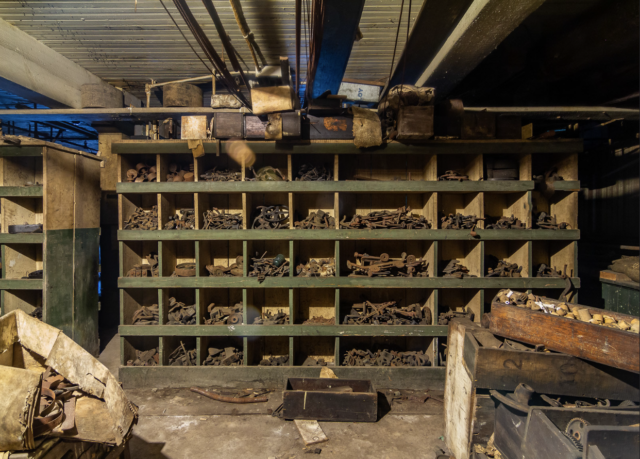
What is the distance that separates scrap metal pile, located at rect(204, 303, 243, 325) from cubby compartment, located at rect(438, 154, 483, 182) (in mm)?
3184

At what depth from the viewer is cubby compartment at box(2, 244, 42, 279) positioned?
3643mm

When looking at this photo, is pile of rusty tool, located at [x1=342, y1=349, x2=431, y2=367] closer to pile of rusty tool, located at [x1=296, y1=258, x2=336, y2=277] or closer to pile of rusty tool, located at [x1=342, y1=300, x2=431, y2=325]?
pile of rusty tool, located at [x1=342, y1=300, x2=431, y2=325]

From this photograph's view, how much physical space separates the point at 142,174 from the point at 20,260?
1935mm

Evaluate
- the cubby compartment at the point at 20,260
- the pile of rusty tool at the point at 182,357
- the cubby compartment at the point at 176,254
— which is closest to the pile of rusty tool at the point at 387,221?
the cubby compartment at the point at 176,254

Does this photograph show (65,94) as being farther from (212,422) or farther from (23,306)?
(212,422)

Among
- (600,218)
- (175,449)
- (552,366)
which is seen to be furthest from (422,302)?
(175,449)

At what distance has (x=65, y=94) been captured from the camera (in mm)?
3865

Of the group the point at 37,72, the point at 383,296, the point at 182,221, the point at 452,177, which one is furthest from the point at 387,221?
the point at 37,72

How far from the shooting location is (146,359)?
3.66m

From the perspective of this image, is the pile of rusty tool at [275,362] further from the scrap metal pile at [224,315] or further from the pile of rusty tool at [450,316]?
the pile of rusty tool at [450,316]

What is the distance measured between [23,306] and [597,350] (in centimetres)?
587

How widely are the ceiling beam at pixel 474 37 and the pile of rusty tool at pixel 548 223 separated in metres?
1.93

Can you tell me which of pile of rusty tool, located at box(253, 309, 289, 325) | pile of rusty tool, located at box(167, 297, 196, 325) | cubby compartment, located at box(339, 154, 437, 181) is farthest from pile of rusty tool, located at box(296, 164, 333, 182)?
pile of rusty tool, located at box(167, 297, 196, 325)

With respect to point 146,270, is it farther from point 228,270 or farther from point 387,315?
point 387,315
